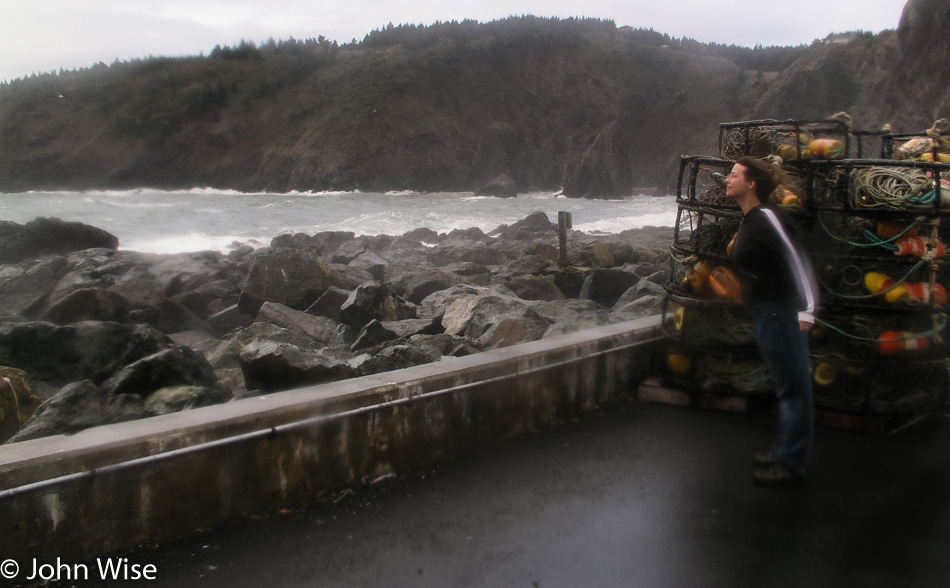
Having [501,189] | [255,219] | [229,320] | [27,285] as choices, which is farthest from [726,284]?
[501,189]

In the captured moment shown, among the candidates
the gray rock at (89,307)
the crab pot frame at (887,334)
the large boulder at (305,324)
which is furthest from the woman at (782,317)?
the gray rock at (89,307)

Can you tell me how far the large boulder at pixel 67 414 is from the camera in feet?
18.0

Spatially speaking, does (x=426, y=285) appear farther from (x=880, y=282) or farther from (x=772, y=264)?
(x=772, y=264)

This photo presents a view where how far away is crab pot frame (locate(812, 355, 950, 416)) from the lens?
5.28 m

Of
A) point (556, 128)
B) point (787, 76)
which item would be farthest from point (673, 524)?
point (556, 128)

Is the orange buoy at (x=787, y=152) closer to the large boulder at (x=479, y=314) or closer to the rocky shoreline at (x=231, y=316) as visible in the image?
the rocky shoreline at (x=231, y=316)

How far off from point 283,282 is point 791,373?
10779mm

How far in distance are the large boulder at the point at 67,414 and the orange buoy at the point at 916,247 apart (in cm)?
576

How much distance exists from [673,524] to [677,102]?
12514cm

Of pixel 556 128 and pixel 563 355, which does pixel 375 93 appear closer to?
pixel 556 128

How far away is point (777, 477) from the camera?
14.3 ft

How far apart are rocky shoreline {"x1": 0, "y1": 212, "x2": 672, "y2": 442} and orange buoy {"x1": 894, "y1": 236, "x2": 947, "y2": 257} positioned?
4.03m

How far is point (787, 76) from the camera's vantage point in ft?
329

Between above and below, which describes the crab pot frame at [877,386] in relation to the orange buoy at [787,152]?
below
